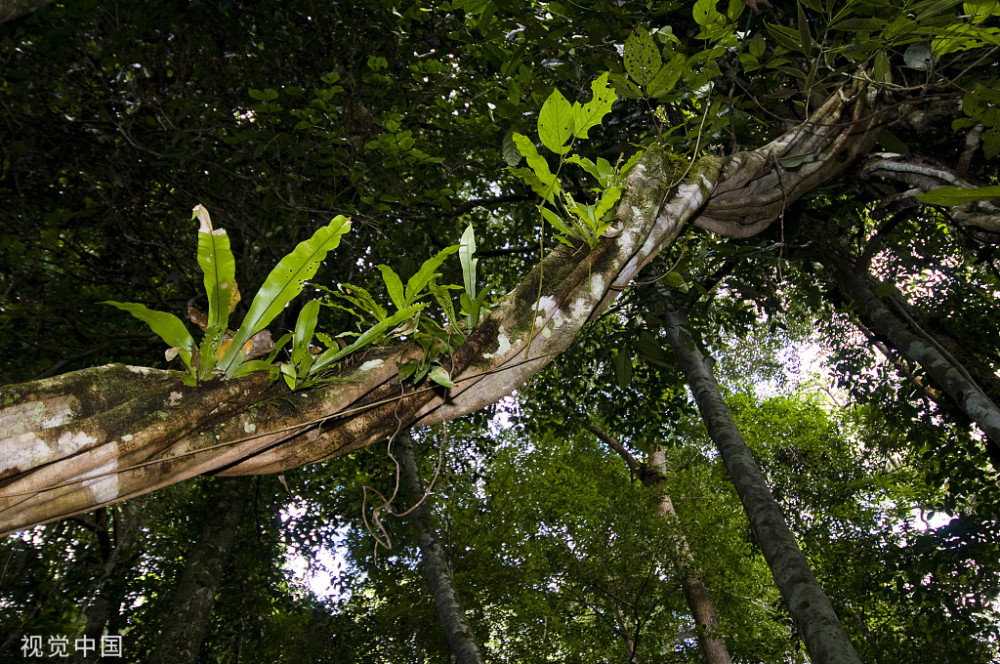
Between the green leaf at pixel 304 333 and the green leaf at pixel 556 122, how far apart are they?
24.8 inches

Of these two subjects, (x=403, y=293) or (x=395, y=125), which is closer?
(x=403, y=293)

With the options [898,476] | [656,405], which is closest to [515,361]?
[656,405]

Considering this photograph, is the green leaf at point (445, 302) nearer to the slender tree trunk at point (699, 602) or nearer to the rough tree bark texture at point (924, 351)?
the rough tree bark texture at point (924, 351)

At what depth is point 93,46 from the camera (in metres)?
4.25

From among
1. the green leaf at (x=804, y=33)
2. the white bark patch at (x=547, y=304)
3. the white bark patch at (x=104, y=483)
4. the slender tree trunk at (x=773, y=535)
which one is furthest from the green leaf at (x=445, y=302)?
the slender tree trunk at (x=773, y=535)

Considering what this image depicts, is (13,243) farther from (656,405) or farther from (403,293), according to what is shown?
(656,405)

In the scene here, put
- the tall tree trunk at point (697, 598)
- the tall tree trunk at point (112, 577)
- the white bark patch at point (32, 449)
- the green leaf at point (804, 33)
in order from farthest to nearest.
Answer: the tall tree trunk at point (697, 598) → the tall tree trunk at point (112, 577) → the green leaf at point (804, 33) → the white bark patch at point (32, 449)

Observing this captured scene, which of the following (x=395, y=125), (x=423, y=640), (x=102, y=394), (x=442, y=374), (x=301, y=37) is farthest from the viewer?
(x=423, y=640)

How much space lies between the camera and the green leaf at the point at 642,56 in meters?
1.70

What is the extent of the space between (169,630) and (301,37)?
164 inches

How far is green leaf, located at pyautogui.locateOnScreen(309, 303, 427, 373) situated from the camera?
3.93ft

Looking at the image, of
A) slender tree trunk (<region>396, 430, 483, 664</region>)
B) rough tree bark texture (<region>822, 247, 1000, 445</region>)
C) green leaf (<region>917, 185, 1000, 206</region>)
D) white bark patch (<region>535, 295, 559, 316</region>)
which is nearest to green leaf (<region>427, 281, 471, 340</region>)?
white bark patch (<region>535, 295, 559, 316</region>)

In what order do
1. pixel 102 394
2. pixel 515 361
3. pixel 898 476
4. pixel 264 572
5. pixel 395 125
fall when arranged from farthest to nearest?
pixel 898 476 → pixel 264 572 → pixel 395 125 → pixel 515 361 → pixel 102 394

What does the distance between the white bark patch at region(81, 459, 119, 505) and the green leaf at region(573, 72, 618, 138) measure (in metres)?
1.13
